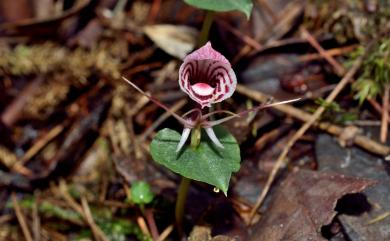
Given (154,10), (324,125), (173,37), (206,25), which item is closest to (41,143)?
(173,37)

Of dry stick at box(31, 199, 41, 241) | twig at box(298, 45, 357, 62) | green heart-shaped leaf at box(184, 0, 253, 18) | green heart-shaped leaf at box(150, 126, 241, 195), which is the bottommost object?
dry stick at box(31, 199, 41, 241)

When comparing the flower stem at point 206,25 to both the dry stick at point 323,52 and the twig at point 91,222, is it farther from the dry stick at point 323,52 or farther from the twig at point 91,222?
the twig at point 91,222

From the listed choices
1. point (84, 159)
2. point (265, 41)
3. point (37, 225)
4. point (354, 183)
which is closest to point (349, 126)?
point (354, 183)

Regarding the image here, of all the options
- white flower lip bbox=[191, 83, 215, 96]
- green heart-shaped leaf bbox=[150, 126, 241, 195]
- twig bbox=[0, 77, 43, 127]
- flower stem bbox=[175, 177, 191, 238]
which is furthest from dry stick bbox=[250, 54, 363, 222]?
twig bbox=[0, 77, 43, 127]

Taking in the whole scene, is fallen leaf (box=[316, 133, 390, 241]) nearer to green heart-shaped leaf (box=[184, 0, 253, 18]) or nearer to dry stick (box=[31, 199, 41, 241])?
green heart-shaped leaf (box=[184, 0, 253, 18])

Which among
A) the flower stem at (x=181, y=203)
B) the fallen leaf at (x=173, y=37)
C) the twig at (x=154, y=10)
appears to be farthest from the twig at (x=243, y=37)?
the flower stem at (x=181, y=203)
